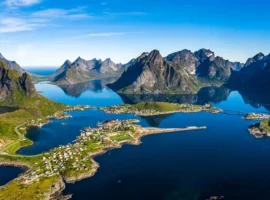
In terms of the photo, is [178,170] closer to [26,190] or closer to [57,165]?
[57,165]

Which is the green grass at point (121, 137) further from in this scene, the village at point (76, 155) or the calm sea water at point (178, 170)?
the calm sea water at point (178, 170)

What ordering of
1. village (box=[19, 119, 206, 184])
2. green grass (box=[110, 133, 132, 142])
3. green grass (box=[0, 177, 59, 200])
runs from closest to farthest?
green grass (box=[0, 177, 59, 200]), village (box=[19, 119, 206, 184]), green grass (box=[110, 133, 132, 142])

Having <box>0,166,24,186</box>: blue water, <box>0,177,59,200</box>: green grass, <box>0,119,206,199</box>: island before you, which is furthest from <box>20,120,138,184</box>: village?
<box>0,166,24,186</box>: blue water

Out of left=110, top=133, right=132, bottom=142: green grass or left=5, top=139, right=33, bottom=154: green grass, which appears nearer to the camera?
left=5, top=139, right=33, bottom=154: green grass

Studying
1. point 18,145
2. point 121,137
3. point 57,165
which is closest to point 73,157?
point 57,165

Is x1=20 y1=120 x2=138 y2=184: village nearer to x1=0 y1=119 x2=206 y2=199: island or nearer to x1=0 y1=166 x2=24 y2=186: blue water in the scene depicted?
x1=0 y1=119 x2=206 y2=199: island

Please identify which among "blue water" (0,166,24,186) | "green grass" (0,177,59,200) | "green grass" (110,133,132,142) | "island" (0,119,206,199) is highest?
"green grass" (110,133,132,142)

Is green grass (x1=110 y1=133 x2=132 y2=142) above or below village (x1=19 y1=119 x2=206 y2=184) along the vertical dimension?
above

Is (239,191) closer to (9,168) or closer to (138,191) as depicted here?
(138,191)

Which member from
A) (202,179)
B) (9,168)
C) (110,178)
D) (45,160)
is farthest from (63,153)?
(202,179)
